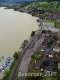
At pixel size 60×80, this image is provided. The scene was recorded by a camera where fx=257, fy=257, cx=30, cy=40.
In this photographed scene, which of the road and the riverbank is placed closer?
the road

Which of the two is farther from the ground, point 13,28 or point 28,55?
point 13,28

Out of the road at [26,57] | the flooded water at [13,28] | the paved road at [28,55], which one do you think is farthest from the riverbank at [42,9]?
the paved road at [28,55]

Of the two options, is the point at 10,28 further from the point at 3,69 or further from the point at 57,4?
the point at 57,4

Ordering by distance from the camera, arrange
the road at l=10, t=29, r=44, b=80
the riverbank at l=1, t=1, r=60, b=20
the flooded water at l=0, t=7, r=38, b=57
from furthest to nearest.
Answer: the riverbank at l=1, t=1, r=60, b=20 < the flooded water at l=0, t=7, r=38, b=57 < the road at l=10, t=29, r=44, b=80

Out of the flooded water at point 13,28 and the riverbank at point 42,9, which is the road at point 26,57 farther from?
the riverbank at point 42,9

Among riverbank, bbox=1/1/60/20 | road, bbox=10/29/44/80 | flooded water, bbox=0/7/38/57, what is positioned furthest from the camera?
riverbank, bbox=1/1/60/20

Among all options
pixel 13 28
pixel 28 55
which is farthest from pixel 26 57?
pixel 13 28

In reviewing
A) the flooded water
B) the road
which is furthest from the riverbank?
the road

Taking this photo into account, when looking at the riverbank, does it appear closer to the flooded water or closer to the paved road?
the flooded water

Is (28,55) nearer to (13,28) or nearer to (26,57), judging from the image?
(26,57)
